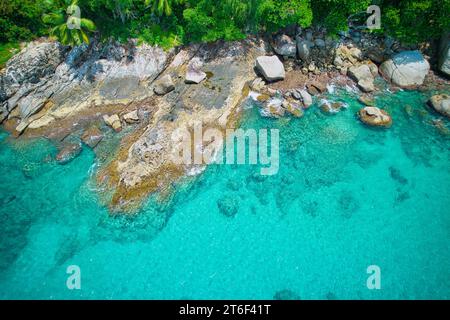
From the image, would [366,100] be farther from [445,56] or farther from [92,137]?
[92,137]

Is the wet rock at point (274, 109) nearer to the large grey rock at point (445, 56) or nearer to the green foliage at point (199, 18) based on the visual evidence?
the green foliage at point (199, 18)

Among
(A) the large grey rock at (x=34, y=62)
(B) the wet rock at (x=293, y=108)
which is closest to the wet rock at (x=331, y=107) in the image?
(B) the wet rock at (x=293, y=108)

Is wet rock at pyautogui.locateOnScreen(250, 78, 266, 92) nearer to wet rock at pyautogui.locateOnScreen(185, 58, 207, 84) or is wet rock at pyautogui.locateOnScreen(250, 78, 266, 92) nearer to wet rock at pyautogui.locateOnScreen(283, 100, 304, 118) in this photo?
wet rock at pyautogui.locateOnScreen(283, 100, 304, 118)

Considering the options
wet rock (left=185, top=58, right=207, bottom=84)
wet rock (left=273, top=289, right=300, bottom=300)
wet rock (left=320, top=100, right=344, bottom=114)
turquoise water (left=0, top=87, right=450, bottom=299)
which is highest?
wet rock (left=185, top=58, right=207, bottom=84)

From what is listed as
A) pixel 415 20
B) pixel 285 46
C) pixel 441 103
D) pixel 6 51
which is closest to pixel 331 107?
pixel 285 46

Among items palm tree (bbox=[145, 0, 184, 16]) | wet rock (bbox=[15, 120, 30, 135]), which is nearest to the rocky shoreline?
wet rock (bbox=[15, 120, 30, 135])
